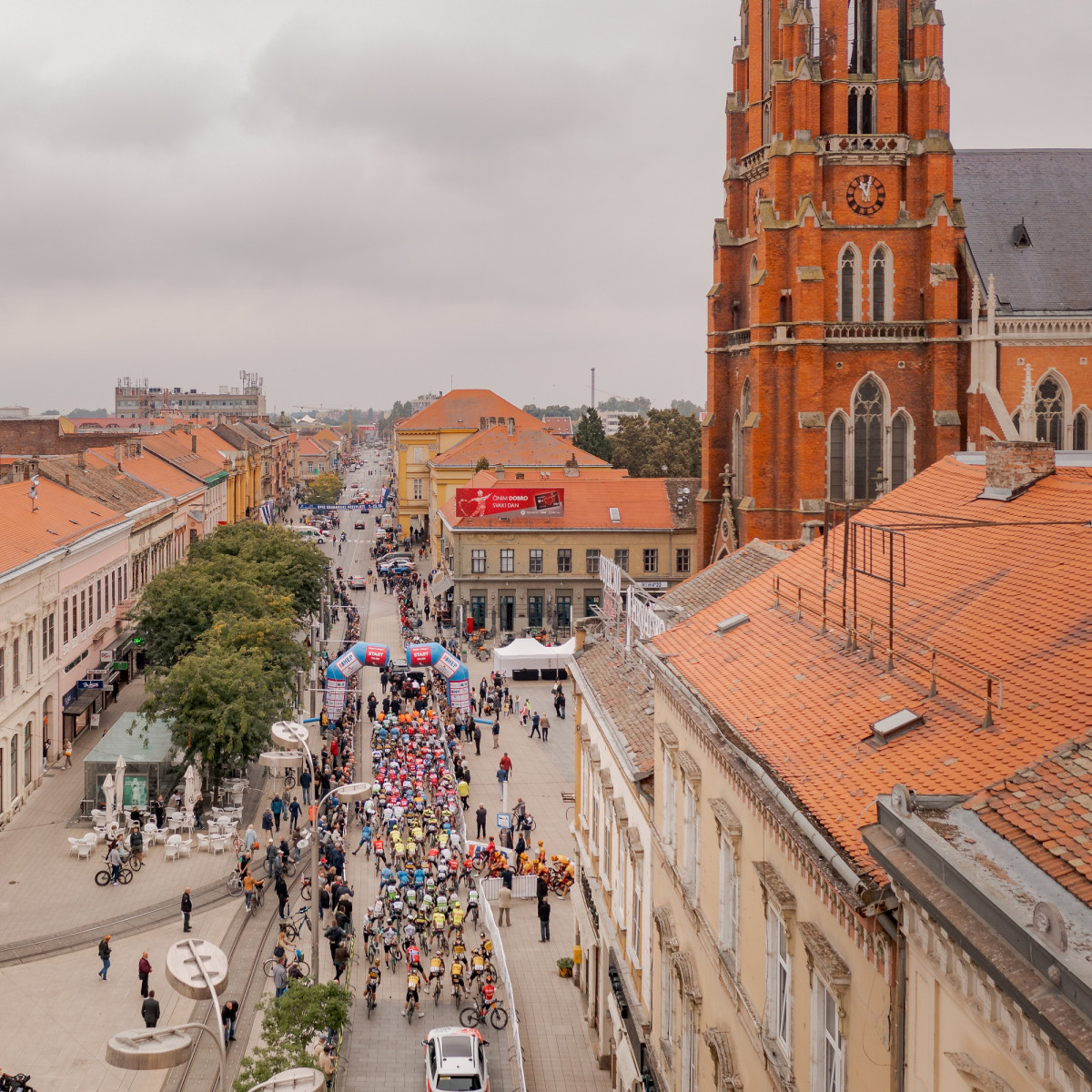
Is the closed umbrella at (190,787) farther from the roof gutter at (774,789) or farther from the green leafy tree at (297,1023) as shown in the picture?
the roof gutter at (774,789)

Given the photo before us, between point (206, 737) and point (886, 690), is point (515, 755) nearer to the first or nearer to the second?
point (206, 737)

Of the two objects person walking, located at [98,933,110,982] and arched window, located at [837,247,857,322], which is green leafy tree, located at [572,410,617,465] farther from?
person walking, located at [98,933,110,982]

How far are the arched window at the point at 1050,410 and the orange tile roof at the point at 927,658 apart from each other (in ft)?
89.5

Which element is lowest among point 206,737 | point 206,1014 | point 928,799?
point 206,1014

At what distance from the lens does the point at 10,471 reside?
60938mm

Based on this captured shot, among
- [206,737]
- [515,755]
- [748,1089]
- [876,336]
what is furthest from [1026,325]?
[748,1089]

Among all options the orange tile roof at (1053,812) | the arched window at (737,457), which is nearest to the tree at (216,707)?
the arched window at (737,457)

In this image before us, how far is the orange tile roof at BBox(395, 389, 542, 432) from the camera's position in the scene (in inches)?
5039

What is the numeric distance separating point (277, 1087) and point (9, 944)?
1797cm

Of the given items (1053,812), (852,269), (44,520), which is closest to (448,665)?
(44,520)

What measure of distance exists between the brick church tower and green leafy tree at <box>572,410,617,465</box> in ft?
247

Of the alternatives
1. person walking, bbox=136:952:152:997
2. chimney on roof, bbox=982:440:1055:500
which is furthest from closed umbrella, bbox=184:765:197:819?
chimney on roof, bbox=982:440:1055:500

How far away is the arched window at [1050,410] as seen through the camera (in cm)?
4403

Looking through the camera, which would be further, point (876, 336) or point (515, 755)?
point (515, 755)
